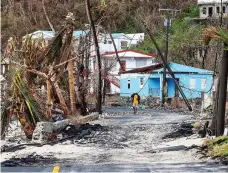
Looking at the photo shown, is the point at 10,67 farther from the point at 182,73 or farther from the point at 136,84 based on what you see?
the point at 136,84

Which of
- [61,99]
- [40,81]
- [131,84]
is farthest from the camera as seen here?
[131,84]

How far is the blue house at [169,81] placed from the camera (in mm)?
56844

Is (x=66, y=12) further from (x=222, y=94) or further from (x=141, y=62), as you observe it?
(x=222, y=94)

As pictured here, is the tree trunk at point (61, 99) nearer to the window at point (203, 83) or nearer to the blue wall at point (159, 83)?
the blue wall at point (159, 83)

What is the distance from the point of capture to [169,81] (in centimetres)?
6112

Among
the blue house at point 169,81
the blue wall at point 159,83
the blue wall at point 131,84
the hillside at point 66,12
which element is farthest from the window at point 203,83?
the hillside at point 66,12

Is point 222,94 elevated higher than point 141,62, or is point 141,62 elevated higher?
point 222,94

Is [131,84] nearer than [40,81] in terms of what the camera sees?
No

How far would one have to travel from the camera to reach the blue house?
186 ft

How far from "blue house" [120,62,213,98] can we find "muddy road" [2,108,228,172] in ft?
95.0

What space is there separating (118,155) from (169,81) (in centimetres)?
4528

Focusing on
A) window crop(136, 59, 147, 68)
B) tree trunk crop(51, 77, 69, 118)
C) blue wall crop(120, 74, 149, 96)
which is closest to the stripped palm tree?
tree trunk crop(51, 77, 69, 118)

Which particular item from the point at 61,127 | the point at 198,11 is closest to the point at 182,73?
the point at 198,11

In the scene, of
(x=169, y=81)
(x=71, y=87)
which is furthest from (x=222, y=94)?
(x=169, y=81)
